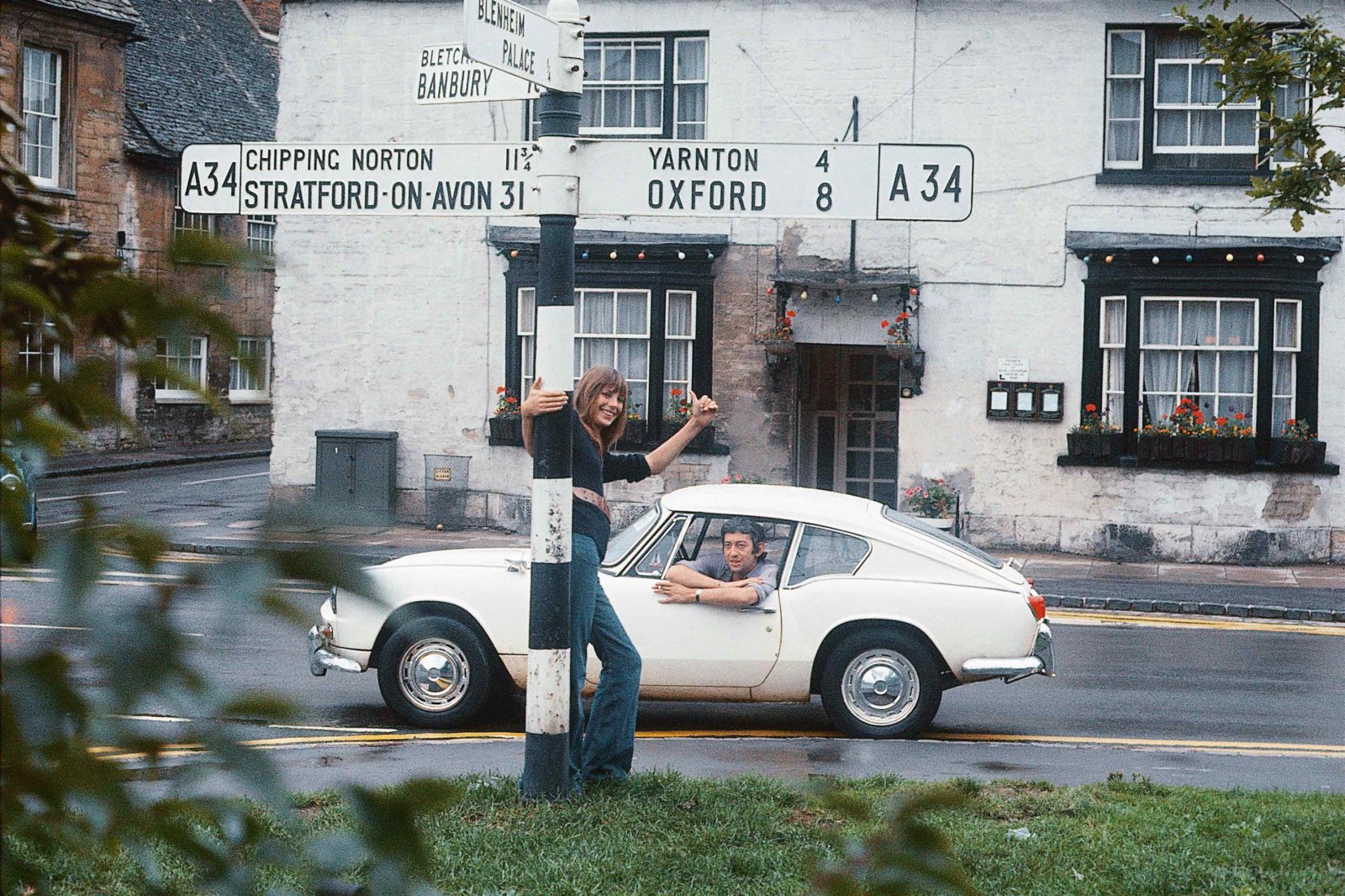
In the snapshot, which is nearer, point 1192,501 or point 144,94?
point 1192,501

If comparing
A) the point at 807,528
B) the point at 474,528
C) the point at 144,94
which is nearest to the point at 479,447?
the point at 474,528

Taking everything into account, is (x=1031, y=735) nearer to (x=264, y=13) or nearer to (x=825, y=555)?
(x=825, y=555)

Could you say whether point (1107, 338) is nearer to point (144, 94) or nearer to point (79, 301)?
point (79, 301)

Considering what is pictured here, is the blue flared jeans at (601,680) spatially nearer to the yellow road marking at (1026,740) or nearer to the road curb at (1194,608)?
the yellow road marking at (1026,740)

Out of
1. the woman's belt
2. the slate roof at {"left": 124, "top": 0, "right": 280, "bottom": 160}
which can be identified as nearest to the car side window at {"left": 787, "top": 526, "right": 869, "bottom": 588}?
the woman's belt

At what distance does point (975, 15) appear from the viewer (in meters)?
19.8

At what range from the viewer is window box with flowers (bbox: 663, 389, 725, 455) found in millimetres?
20312

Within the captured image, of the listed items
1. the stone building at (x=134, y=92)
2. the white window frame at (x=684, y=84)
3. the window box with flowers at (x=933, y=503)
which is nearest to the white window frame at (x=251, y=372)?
the stone building at (x=134, y=92)

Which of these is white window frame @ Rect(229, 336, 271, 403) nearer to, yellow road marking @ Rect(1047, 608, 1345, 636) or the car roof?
the car roof

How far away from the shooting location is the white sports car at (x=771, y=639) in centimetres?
929

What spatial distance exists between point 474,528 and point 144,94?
662 inches

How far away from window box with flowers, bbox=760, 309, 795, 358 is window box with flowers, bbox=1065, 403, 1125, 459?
3638 mm

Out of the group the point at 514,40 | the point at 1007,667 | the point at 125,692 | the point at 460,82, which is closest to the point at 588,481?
the point at 460,82

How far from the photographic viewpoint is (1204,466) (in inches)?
765
